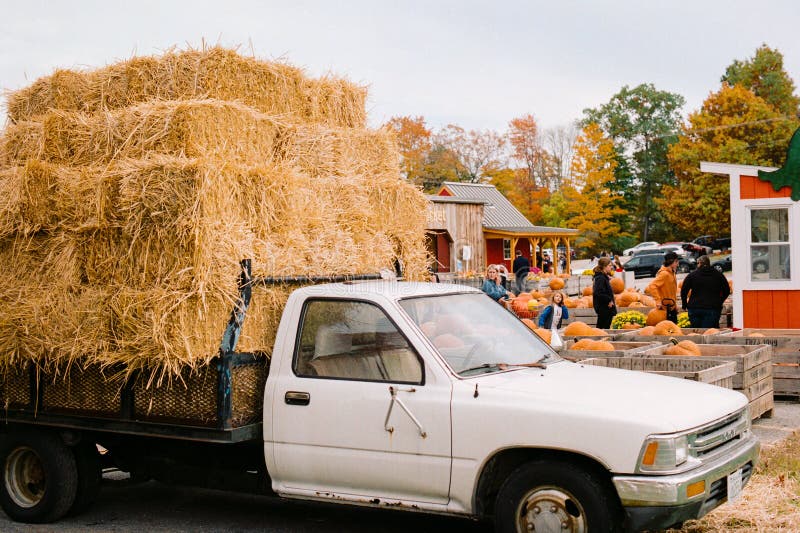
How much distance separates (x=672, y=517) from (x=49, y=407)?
4297mm

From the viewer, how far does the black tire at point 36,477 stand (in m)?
6.54

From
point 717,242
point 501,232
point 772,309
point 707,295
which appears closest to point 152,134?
point 707,295

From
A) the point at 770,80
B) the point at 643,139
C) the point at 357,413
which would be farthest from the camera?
the point at 643,139

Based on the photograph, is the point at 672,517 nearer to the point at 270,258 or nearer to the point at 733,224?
the point at 270,258

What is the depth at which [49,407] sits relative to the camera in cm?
650

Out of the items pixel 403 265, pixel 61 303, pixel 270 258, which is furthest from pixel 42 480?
pixel 403 265

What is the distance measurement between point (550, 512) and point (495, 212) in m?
48.8

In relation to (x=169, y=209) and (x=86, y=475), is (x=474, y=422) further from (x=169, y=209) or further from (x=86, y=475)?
(x=86, y=475)

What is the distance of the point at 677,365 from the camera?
930 centimetres

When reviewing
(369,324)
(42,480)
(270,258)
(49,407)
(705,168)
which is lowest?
(42,480)

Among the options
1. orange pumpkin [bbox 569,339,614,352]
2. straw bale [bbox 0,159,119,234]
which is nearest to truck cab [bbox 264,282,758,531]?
straw bale [bbox 0,159,119,234]

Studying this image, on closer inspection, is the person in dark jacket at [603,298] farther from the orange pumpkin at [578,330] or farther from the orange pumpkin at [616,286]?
the orange pumpkin at [616,286]

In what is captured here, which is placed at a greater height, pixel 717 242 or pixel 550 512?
pixel 717 242

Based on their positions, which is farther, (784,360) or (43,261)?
(784,360)
